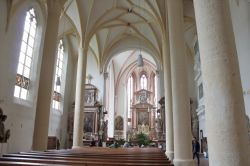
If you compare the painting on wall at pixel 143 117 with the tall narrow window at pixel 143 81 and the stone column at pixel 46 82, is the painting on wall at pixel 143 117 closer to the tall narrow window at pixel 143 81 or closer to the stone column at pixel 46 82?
the tall narrow window at pixel 143 81

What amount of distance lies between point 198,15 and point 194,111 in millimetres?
16822

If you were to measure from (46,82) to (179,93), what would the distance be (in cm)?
489

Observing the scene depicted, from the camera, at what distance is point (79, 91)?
14555mm

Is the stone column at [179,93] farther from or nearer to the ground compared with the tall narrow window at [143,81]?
nearer to the ground

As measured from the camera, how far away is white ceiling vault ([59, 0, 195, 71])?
15.0 metres

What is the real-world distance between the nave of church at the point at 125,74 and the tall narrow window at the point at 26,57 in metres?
0.06

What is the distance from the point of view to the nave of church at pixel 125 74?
102 inches

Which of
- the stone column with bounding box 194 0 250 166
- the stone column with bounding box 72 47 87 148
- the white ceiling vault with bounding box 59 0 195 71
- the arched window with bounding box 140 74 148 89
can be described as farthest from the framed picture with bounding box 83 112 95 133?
the stone column with bounding box 194 0 250 166

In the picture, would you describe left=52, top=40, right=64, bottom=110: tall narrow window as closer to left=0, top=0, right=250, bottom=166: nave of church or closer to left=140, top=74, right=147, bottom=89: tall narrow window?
left=0, top=0, right=250, bottom=166: nave of church

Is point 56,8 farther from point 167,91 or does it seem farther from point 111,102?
point 111,102

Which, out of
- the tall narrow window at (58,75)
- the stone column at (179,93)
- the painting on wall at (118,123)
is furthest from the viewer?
the painting on wall at (118,123)

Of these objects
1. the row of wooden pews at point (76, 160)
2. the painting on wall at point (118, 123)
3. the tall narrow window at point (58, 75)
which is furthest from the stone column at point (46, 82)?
the painting on wall at point (118, 123)

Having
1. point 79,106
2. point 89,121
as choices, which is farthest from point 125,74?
point 79,106

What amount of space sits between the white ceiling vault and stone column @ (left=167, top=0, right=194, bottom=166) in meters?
6.49
